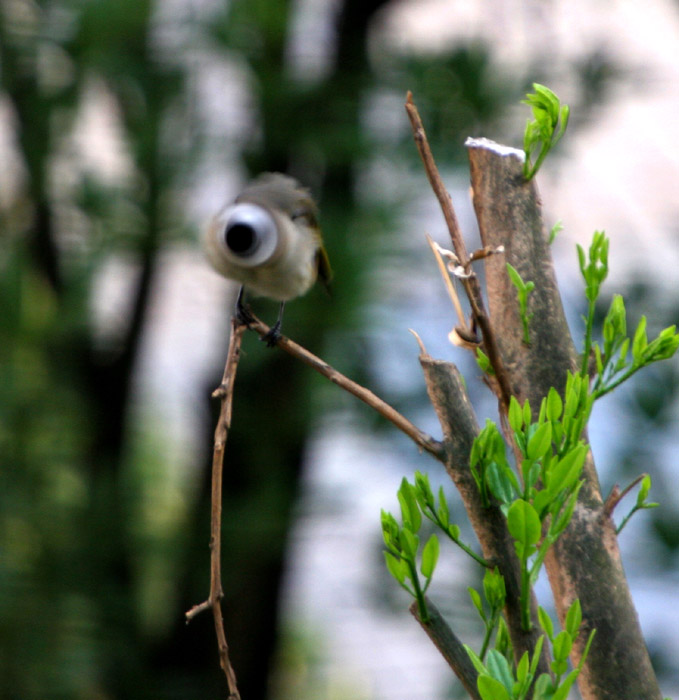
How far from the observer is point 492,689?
48 centimetres

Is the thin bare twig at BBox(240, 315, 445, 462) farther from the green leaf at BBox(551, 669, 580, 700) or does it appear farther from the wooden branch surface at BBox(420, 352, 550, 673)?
the green leaf at BBox(551, 669, 580, 700)

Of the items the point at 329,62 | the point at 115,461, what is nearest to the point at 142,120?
the point at 329,62

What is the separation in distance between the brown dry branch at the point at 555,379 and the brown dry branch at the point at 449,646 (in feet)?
0.25

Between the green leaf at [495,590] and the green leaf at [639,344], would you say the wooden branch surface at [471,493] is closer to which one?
the green leaf at [495,590]

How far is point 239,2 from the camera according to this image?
107 inches

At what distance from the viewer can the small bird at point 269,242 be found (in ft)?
3.03

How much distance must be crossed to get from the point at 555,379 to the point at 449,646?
0.20 metres

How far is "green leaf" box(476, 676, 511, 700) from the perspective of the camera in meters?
0.48

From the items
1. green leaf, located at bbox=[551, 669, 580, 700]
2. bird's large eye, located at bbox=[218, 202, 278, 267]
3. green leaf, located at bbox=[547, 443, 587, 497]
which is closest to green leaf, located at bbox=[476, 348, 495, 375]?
green leaf, located at bbox=[547, 443, 587, 497]

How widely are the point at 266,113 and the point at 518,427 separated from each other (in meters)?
2.71

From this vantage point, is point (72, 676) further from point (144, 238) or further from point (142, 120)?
point (142, 120)

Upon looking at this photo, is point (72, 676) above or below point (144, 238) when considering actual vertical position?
below

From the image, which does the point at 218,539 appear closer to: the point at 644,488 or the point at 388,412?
the point at 388,412

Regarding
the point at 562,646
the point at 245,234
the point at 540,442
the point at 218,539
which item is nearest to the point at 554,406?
the point at 540,442
